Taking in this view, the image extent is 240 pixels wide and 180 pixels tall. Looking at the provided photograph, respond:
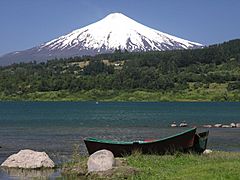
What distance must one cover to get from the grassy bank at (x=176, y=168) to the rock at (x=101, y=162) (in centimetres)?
52

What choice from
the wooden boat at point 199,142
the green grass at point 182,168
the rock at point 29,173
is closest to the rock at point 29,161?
the rock at point 29,173

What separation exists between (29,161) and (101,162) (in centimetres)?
857

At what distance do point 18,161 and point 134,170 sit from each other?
10.8 metres

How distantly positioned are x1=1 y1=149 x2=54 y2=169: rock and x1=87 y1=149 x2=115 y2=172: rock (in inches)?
280

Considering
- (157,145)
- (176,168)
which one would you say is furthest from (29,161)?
(176,168)

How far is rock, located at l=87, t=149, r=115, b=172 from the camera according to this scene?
2706 cm

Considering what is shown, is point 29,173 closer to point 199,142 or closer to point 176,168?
point 176,168

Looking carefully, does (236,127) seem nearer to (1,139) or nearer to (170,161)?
(1,139)

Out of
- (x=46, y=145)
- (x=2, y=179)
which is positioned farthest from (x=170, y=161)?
(x=46, y=145)

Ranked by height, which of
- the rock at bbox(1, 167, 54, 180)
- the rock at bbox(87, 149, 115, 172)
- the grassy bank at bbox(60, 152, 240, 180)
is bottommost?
the rock at bbox(1, 167, 54, 180)

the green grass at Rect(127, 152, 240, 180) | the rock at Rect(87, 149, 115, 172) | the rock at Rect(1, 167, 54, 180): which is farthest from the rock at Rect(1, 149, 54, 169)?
the rock at Rect(87, 149, 115, 172)

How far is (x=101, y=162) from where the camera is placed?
89.5 feet

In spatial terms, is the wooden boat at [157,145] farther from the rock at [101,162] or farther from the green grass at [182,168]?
the rock at [101,162]

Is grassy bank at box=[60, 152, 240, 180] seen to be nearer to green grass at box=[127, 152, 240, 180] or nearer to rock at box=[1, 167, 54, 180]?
green grass at box=[127, 152, 240, 180]
